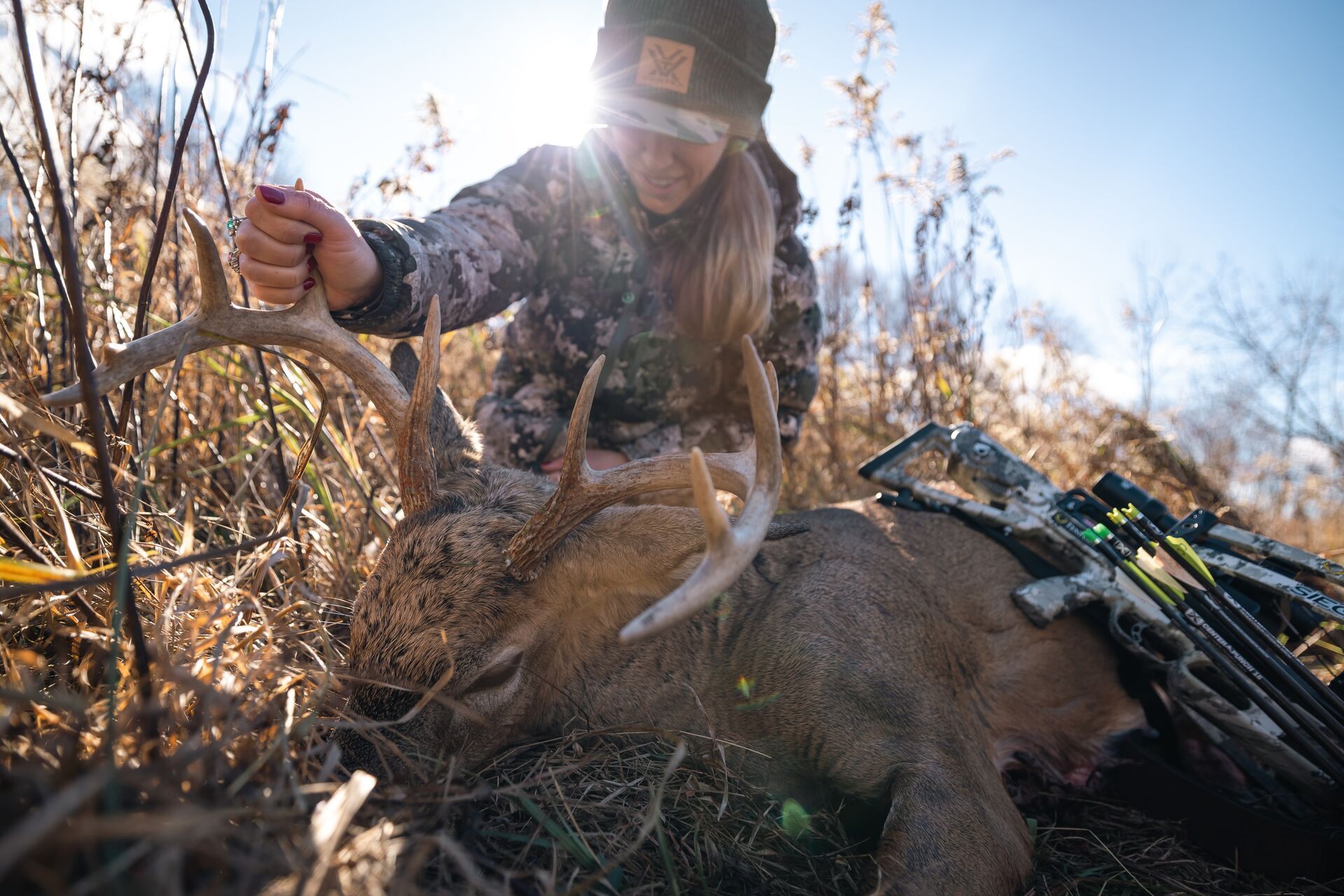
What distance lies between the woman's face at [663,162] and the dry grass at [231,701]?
5.44 ft

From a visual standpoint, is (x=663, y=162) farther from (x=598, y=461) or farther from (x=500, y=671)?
(x=500, y=671)

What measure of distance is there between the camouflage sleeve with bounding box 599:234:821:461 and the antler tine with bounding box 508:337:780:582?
2388mm

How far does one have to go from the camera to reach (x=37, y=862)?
0.91m

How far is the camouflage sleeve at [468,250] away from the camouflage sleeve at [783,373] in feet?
3.86

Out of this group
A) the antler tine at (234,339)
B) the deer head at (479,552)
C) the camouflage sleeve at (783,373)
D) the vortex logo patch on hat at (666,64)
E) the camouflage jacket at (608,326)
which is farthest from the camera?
the camouflage sleeve at (783,373)

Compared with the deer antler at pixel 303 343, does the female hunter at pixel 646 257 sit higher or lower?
higher

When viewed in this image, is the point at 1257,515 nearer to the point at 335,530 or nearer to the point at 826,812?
the point at 826,812

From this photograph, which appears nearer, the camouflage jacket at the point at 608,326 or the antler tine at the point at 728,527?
the antler tine at the point at 728,527

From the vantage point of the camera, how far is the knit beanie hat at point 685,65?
344 centimetres

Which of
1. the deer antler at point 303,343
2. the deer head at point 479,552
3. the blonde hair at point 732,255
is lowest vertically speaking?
the deer head at point 479,552

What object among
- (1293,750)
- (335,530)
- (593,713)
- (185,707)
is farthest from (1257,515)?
(185,707)

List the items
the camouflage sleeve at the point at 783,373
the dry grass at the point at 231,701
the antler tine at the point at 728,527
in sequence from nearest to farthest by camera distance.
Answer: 1. the dry grass at the point at 231,701
2. the antler tine at the point at 728,527
3. the camouflage sleeve at the point at 783,373

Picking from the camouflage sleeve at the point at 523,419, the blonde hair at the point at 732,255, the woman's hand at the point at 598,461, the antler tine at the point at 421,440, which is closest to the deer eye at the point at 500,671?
the antler tine at the point at 421,440

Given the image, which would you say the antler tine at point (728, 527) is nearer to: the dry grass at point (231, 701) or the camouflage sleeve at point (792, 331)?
the dry grass at point (231, 701)
